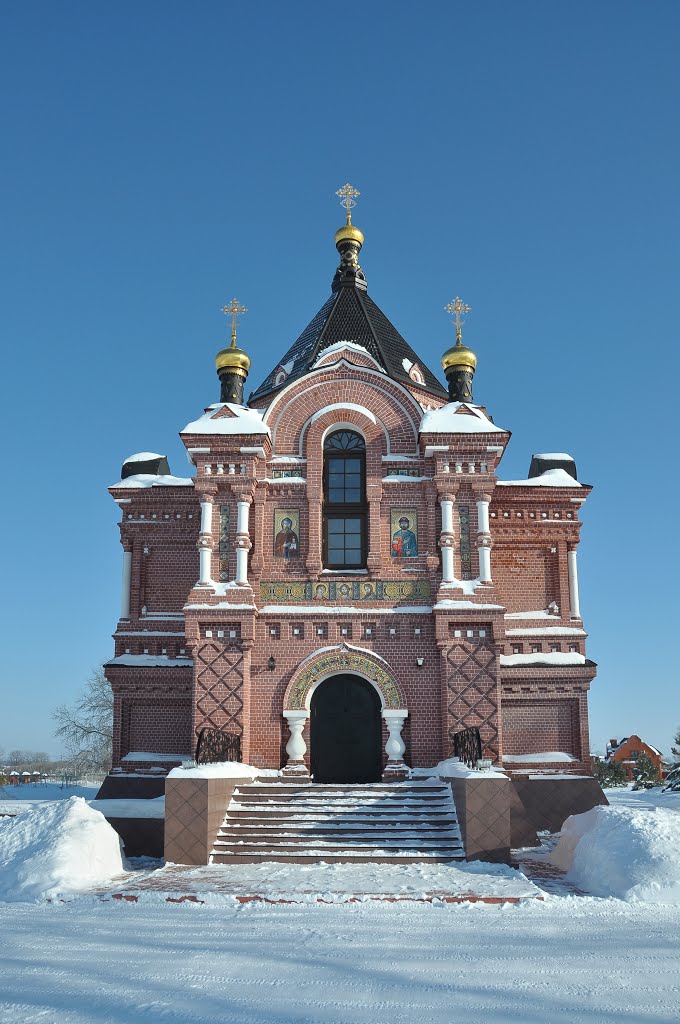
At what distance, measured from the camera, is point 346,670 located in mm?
14078

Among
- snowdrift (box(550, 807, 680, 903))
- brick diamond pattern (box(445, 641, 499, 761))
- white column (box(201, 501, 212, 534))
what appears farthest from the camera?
white column (box(201, 501, 212, 534))

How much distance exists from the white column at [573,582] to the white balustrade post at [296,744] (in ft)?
17.5

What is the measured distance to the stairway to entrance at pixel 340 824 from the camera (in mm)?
10898

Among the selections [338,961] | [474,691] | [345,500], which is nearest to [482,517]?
[345,500]

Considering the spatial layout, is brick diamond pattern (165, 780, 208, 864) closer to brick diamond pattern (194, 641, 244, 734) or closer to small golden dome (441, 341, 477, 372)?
brick diamond pattern (194, 641, 244, 734)

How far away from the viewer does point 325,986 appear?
18.5 ft

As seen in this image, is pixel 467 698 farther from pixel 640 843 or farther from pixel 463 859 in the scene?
pixel 640 843

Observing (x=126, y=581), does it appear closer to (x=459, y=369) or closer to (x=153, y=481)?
(x=153, y=481)

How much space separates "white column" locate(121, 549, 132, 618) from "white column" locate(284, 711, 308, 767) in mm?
4009

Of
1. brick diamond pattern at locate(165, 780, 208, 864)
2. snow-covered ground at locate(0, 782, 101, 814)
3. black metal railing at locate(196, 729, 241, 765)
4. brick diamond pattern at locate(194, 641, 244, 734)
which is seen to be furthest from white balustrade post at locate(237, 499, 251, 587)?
snow-covered ground at locate(0, 782, 101, 814)

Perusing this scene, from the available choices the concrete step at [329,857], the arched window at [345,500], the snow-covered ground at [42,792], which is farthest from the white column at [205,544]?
the snow-covered ground at [42,792]

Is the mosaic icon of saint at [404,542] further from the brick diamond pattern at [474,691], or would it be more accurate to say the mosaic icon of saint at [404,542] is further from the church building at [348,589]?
the brick diamond pattern at [474,691]

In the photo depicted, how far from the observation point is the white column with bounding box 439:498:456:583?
46.5 feet

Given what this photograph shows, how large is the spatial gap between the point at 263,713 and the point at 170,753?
241 cm
